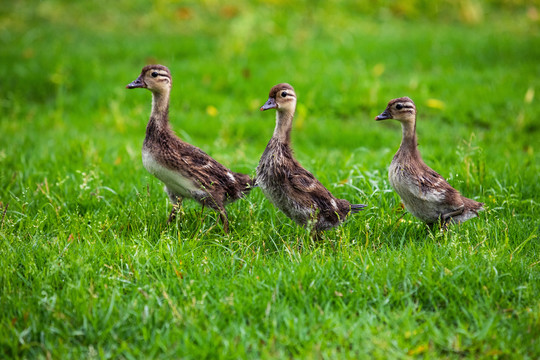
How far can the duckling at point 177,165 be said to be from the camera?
5164 millimetres

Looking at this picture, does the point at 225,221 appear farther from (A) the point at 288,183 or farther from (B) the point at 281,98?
(B) the point at 281,98

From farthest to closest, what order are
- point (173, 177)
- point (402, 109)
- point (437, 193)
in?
point (173, 177) → point (402, 109) → point (437, 193)

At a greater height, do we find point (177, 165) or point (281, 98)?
point (281, 98)

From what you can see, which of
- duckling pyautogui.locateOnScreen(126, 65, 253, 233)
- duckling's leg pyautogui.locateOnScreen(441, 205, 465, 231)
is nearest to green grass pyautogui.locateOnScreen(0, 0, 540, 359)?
duckling's leg pyautogui.locateOnScreen(441, 205, 465, 231)

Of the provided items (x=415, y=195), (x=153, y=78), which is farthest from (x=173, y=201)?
(x=415, y=195)

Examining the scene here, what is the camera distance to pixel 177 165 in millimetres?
5148

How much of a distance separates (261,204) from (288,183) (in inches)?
31.4

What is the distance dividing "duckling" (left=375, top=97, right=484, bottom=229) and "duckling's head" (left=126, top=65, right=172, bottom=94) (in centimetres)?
220

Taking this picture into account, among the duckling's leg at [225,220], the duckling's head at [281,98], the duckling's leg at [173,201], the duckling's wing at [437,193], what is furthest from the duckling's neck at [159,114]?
the duckling's wing at [437,193]

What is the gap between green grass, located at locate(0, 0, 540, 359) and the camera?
3.75 meters

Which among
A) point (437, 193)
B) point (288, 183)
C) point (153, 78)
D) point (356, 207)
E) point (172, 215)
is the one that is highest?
point (153, 78)

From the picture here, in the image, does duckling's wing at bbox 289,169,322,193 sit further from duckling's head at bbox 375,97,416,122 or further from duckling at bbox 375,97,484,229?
duckling's head at bbox 375,97,416,122

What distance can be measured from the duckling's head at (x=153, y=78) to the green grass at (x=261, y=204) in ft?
3.84

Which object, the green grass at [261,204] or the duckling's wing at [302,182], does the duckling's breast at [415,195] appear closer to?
the green grass at [261,204]
